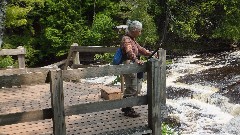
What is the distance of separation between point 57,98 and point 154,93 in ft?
5.84

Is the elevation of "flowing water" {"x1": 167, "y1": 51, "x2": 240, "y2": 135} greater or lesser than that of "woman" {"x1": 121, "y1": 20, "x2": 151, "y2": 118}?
lesser

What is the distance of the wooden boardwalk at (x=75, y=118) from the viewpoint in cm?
680

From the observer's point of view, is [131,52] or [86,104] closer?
[86,104]

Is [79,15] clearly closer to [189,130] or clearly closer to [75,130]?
[189,130]

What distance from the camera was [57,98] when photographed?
5770 millimetres

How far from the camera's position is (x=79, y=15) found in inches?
928

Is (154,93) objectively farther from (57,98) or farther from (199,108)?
(199,108)

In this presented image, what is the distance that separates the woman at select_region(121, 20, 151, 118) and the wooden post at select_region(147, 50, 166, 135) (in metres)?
0.38

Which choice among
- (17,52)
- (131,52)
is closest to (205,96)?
(17,52)

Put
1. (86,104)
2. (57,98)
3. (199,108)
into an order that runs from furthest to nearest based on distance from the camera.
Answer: (199,108) < (86,104) < (57,98)

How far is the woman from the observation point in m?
6.90

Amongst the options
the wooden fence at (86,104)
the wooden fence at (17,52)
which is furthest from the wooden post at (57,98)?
the wooden fence at (17,52)

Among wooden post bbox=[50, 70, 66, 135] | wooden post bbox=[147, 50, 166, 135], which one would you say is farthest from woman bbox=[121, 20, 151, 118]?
wooden post bbox=[50, 70, 66, 135]

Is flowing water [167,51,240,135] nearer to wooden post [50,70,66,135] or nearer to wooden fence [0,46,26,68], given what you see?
wooden fence [0,46,26,68]
